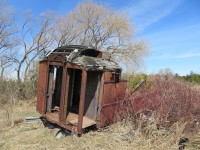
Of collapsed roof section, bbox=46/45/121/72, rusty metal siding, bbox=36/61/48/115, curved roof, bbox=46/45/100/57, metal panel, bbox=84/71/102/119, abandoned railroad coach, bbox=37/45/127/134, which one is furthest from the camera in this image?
rusty metal siding, bbox=36/61/48/115

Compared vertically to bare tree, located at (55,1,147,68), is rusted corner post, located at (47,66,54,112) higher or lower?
lower

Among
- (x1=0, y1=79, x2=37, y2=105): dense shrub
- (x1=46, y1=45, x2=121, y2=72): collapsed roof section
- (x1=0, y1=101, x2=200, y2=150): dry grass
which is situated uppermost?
(x1=46, y1=45, x2=121, y2=72): collapsed roof section

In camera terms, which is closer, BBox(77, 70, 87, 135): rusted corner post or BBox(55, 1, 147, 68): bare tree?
BBox(77, 70, 87, 135): rusted corner post

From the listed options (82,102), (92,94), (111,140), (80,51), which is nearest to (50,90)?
(92,94)

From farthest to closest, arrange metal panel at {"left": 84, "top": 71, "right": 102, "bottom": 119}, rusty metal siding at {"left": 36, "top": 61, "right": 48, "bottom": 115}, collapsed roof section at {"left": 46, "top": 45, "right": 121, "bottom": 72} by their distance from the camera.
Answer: rusty metal siding at {"left": 36, "top": 61, "right": 48, "bottom": 115}
metal panel at {"left": 84, "top": 71, "right": 102, "bottom": 119}
collapsed roof section at {"left": 46, "top": 45, "right": 121, "bottom": 72}

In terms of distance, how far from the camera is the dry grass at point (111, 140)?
20.0 ft

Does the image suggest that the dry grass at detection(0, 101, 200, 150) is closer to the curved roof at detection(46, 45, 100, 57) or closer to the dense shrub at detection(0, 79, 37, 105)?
the curved roof at detection(46, 45, 100, 57)

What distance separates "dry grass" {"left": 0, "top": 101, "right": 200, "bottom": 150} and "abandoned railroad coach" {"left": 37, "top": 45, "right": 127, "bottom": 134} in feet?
1.38

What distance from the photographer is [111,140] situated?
647cm

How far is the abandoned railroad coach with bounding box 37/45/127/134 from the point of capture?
6.80m

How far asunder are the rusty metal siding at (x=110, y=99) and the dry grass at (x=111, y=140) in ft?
1.40

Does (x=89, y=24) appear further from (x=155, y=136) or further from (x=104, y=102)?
(x=155, y=136)

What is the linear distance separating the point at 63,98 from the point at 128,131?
7.95 ft

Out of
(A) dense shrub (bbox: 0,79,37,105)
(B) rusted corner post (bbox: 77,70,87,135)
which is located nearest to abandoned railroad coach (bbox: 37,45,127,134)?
(B) rusted corner post (bbox: 77,70,87,135)
